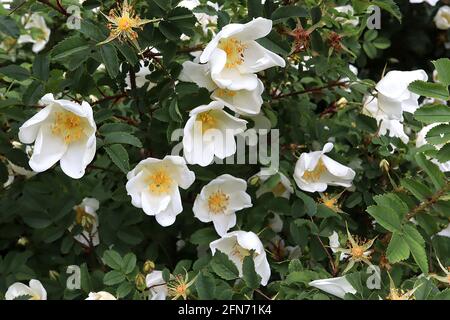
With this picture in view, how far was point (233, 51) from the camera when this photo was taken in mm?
1315

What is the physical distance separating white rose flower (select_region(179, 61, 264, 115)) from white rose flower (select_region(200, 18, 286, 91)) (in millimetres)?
44

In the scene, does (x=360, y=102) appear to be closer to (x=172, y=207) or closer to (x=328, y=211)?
(x=328, y=211)

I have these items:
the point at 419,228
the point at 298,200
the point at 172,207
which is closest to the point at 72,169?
the point at 172,207

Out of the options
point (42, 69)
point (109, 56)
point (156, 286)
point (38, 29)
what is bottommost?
point (156, 286)

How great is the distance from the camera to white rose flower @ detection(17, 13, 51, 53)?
6.83ft

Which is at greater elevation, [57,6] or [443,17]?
[57,6]

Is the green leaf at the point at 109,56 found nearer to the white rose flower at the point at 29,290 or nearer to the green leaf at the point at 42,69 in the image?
the green leaf at the point at 42,69

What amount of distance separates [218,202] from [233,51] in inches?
14.4

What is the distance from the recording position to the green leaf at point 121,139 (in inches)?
51.6

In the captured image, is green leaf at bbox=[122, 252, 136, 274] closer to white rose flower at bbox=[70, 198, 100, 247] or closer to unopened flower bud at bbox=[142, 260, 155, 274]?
unopened flower bud at bbox=[142, 260, 155, 274]

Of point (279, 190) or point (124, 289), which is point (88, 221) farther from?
point (279, 190)

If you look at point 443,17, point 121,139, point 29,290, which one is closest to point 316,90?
point 121,139

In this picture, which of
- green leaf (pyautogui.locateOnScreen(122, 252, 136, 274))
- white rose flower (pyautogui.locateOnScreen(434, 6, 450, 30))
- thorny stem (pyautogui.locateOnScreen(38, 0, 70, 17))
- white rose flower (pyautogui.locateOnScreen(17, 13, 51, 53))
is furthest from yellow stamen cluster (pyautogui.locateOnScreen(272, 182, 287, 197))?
white rose flower (pyautogui.locateOnScreen(434, 6, 450, 30))

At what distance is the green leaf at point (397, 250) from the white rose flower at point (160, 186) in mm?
432
